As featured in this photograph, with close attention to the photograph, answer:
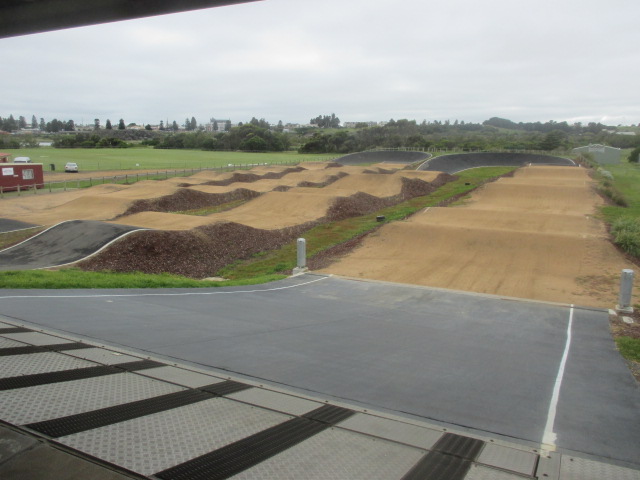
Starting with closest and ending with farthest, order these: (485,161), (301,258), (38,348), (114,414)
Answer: (114,414), (38,348), (301,258), (485,161)

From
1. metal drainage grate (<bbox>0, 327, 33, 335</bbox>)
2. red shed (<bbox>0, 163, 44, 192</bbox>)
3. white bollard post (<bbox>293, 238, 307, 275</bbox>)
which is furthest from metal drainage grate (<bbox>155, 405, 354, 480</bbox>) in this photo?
red shed (<bbox>0, 163, 44, 192</bbox>)

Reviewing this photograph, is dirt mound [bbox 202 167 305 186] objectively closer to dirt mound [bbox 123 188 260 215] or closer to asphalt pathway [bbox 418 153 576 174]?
dirt mound [bbox 123 188 260 215]

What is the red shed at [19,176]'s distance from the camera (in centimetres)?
3900

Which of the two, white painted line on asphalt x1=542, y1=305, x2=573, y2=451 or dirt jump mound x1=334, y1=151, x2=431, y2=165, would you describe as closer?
white painted line on asphalt x1=542, y1=305, x2=573, y2=451

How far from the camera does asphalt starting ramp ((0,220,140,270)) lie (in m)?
17.2

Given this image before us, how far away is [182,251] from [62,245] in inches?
186

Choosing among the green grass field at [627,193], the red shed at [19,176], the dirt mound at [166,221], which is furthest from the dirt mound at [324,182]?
the green grass field at [627,193]

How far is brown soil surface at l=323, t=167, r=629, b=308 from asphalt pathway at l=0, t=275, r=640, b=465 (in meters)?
3.56

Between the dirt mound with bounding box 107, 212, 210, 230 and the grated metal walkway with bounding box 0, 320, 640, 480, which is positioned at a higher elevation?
the grated metal walkway with bounding box 0, 320, 640, 480

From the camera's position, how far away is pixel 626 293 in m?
11.4

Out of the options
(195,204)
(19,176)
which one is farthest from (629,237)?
(19,176)

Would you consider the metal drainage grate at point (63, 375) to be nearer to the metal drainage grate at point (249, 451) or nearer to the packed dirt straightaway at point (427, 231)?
the metal drainage grate at point (249, 451)

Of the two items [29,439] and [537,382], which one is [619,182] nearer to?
[537,382]

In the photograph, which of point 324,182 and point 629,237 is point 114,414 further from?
point 324,182
